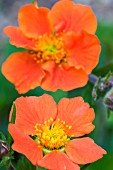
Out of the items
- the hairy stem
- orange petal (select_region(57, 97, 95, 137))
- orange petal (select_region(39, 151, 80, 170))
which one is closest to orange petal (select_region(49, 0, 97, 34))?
the hairy stem

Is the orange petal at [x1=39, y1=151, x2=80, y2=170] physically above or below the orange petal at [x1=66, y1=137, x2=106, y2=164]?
above

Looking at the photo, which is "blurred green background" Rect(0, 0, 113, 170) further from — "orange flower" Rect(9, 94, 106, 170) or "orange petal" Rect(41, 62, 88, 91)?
"orange flower" Rect(9, 94, 106, 170)

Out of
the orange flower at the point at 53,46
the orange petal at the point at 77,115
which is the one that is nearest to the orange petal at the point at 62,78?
the orange flower at the point at 53,46

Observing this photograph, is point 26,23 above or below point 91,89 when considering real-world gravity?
above

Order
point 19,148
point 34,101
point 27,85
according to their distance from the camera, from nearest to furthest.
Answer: point 19,148, point 34,101, point 27,85

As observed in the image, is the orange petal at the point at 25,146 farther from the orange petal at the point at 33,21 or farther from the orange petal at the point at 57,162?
the orange petal at the point at 33,21

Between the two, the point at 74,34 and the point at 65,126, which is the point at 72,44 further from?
the point at 65,126

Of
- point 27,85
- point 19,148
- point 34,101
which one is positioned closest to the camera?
point 19,148

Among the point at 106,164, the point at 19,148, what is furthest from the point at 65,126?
the point at 106,164
